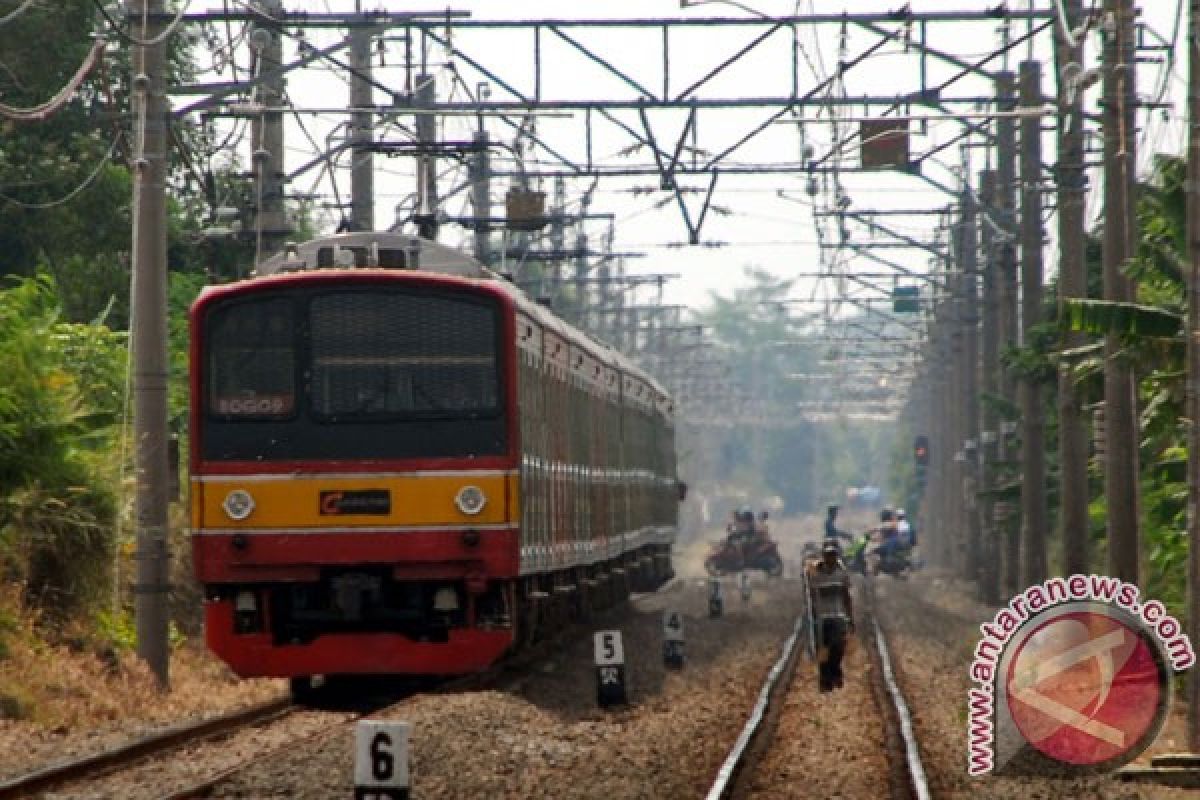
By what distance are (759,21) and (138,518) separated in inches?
343

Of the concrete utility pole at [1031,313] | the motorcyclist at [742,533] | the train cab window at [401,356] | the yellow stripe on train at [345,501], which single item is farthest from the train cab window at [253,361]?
the motorcyclist at [742,533]

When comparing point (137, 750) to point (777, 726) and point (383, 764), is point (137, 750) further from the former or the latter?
point (383, 764)

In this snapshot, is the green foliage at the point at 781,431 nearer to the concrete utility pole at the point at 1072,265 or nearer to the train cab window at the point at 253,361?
the concrete utility pole at the point at 1072,265

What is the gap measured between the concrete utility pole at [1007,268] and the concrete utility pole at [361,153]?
8.52 metres

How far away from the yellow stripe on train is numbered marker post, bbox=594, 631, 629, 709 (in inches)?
58.4

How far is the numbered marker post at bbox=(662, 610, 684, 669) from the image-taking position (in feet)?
79.7

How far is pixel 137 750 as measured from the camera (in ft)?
50.4

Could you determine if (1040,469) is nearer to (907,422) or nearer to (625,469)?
(625,469)

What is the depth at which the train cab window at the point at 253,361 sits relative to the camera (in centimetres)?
1825

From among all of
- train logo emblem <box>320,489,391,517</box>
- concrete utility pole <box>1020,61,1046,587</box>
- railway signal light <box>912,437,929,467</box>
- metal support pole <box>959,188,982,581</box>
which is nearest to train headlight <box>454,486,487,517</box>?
train logo emblem <box>320,489,391,517</box>

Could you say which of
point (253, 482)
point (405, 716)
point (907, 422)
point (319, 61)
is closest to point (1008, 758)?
point (405, 716)

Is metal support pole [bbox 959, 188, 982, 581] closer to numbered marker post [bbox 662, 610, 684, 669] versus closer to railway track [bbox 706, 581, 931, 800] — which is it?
railway track [bbox 706, 581, 931, 800]

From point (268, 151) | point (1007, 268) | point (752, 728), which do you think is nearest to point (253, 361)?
point (752, 728)

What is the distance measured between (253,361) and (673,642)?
24.1 feet
